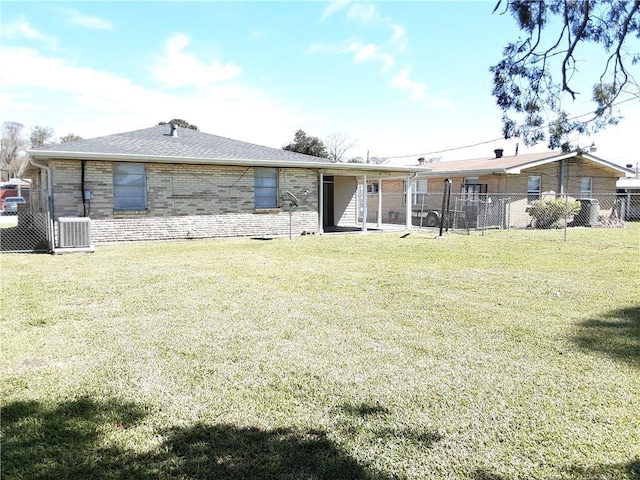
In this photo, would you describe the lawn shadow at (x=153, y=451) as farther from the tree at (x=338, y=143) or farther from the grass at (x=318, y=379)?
the tree at (x=338, y=143)

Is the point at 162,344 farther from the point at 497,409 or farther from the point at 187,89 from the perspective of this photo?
the point at 187,89

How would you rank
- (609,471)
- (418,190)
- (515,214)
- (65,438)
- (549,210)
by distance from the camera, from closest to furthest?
(609,471), (65,438), (549,210), (515,214), (418,190)

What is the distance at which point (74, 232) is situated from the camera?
11250 mm

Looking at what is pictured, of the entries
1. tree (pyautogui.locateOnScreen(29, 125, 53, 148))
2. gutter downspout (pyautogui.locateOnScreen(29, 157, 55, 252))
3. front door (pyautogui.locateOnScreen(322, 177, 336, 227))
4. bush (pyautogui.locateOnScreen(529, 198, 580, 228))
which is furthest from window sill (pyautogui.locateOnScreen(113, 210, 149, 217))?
tree (pyautogui.locateOnScreen(29, 125, 53, 148))

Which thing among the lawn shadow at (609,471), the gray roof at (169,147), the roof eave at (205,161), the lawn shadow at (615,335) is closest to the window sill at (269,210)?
the roof eave at (205,161)

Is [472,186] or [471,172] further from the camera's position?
[472,186]

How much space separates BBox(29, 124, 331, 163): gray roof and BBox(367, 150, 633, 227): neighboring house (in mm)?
6683

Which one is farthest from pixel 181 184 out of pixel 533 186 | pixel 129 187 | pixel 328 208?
pixel 533 186

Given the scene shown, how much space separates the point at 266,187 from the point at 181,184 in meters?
3.05

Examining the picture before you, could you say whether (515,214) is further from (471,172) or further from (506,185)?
(471,172)

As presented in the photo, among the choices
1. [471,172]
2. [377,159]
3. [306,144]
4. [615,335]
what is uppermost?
[377,159]

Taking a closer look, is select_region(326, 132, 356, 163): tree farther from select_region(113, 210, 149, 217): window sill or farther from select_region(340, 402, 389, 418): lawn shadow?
select_region(340, 402, 389, 418): lawn shadow

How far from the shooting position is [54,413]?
299 cm

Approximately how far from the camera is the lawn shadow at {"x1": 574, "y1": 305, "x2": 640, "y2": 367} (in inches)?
168
